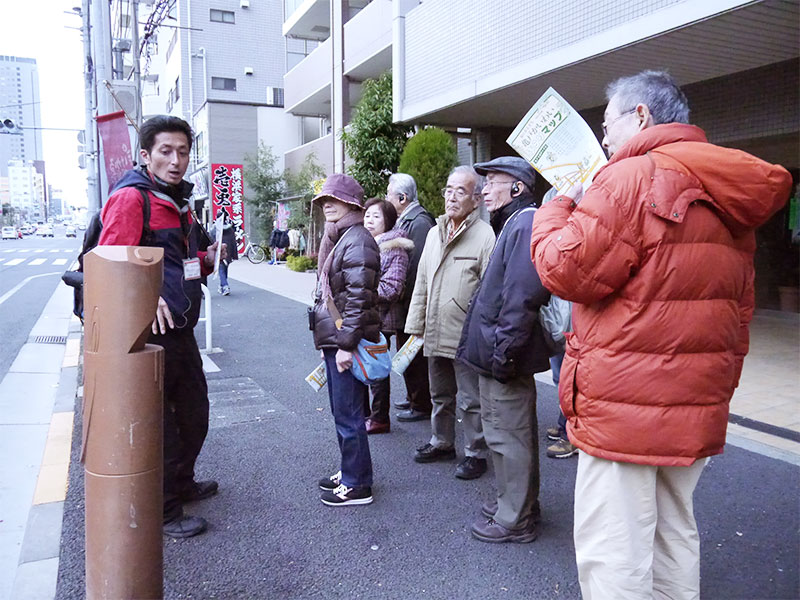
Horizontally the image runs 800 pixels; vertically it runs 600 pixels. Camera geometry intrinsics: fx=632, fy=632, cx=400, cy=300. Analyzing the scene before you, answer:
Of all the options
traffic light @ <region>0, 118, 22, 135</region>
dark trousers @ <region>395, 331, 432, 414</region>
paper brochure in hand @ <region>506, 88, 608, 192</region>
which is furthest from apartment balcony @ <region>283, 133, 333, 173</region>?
paper brochure in hand @ <region>506, 88, 608, 192</region>

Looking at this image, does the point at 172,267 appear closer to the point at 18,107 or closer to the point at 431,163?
the point at 431,163

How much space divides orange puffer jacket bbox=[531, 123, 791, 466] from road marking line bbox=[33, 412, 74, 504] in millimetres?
3187

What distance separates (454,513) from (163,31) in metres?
43.2

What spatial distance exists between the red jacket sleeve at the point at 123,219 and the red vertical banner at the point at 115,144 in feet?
13.3

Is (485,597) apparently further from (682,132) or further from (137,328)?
(682,132)

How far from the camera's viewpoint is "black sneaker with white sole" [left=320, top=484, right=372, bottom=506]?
349cm

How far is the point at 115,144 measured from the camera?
6637 mm

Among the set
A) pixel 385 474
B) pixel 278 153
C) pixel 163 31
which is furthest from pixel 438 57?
pixel 163 31

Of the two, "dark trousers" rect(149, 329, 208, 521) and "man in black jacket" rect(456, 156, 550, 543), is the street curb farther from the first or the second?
"man in black jacket" rect(456, 156, 550, 543)

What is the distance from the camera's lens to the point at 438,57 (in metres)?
9.44

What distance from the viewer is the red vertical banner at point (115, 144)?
6.61m

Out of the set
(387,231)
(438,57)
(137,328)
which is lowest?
(137,328)

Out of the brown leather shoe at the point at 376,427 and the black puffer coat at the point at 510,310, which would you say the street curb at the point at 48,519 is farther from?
Answer: the black puffer coat at the point at 510,310

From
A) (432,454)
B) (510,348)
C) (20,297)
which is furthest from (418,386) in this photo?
(20,297)
